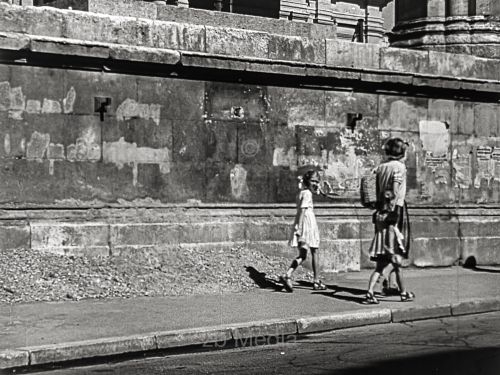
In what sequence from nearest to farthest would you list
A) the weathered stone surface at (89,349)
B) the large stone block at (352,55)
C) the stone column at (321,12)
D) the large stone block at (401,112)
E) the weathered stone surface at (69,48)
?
the weathered stone surface at (89,349) → the weathered stone surface at (69,48) → the large stone block at (352,55) → the large stone block at (401,112) → the stone column at (321,12)

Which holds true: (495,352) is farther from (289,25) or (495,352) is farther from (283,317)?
(289,25)

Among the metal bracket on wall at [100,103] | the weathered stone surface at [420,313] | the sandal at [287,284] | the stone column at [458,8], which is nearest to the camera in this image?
the weathered stone surface at [420,313]

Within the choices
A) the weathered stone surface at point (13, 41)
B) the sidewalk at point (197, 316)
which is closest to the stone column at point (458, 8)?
the sidewalk at point (197, 316)

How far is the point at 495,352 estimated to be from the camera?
8898mm

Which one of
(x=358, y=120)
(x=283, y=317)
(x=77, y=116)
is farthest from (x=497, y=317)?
(x=77, y=116)

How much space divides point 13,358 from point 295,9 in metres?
19.6

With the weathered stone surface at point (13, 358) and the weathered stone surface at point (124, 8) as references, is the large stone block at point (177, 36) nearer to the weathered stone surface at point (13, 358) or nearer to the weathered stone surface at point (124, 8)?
the weathered stone surface at point (124, 8)

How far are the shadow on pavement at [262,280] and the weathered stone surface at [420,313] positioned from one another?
2.11 meters

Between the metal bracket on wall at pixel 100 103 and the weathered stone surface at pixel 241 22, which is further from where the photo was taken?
the weathered stone surface at pixel 241 22

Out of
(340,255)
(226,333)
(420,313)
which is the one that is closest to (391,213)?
(420,313)

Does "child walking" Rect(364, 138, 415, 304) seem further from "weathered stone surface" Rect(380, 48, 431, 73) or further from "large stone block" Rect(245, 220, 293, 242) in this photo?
"weathered stone surface" Rect(380, 48, 431, 73)

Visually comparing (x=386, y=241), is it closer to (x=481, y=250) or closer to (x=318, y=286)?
(x=318, y=286)

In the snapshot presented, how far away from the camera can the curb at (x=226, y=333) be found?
8.49 meters

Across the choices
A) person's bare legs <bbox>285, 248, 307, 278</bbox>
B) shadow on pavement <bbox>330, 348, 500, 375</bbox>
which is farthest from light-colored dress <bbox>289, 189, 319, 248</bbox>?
shadow on pavement <bbox>330, 348, 500, 375</bbox>
